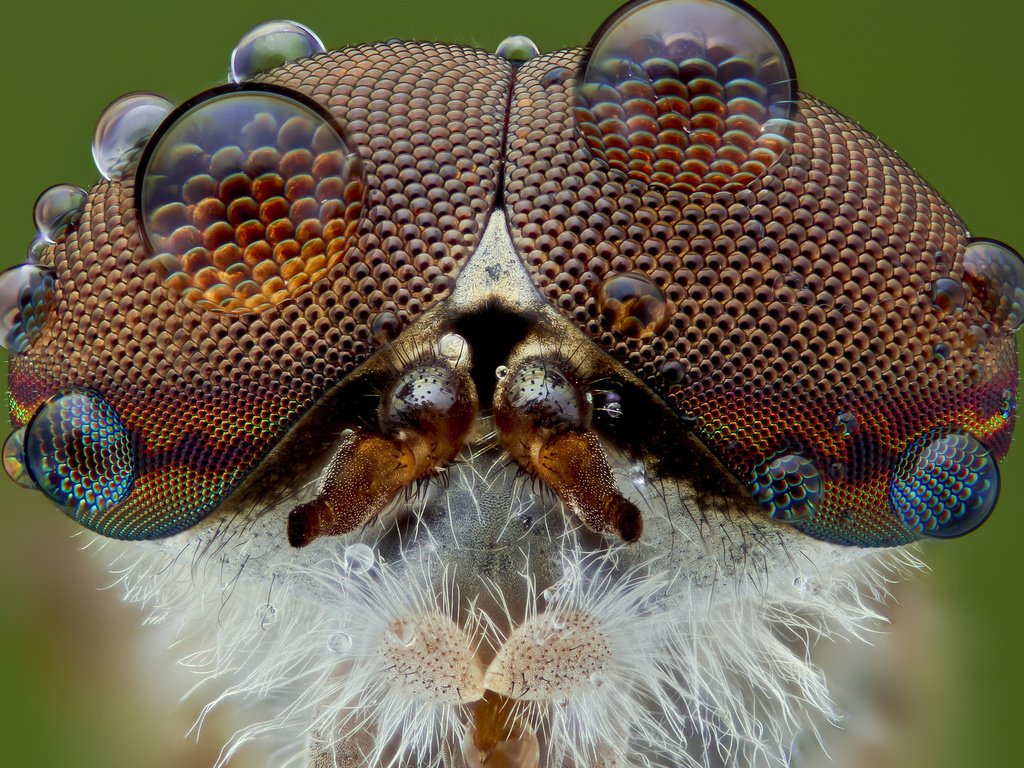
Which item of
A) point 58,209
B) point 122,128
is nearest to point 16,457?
point 58,209

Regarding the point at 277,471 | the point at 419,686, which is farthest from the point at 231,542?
the point at 419,686

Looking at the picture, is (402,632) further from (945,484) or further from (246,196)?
(945,484)

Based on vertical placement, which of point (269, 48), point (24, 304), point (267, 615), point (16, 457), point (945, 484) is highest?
point (269, 48)

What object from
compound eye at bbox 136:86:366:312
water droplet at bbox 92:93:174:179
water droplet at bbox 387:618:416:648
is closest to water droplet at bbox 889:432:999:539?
water droplet at bbox 387:618:416:648

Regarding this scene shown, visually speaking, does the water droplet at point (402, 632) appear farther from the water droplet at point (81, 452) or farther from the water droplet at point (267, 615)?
the water droplet at point (81, 452)

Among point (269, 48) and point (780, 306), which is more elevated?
point (269, 48)

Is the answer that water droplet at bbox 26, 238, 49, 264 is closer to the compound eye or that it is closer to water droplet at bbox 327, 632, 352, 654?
the compound eye
